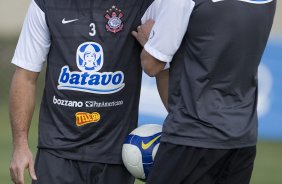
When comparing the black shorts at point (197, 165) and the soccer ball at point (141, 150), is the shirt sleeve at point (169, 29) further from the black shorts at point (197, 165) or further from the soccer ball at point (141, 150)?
the soccer ball at point (141, 150)

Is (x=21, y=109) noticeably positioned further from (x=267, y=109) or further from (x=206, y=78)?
(x=267, y=109)

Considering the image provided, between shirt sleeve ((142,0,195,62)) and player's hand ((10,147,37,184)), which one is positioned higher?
shirt sleeve ((142,0,195,62))

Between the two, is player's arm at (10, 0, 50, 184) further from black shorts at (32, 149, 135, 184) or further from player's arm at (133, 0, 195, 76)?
player's arm at (133, 0, 195, 76)

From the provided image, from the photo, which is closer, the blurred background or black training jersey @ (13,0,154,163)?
black training jersey @ (13,0,154,163)

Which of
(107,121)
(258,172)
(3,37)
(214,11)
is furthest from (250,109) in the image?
(3,37)

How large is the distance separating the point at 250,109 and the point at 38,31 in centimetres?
120

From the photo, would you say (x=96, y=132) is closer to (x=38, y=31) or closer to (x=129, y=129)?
(x=129, y=129)

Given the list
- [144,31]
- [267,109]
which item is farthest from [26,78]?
[267,109]

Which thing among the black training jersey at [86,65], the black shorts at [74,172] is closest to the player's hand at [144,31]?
the black training jersey at [86,65]

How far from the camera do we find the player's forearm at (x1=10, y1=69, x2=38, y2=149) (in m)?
4.61

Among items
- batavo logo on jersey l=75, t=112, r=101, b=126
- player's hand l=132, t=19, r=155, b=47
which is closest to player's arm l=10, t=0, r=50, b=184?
batavo logo on jersey l=75, t=112, r=101, b=126

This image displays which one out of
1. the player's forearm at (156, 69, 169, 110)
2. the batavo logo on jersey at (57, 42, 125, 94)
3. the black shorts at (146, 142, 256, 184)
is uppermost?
the batavo logo on jersey at (57, 42, 125, 94)

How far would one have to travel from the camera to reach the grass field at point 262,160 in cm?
824

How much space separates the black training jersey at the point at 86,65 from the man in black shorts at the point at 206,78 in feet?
1.43
